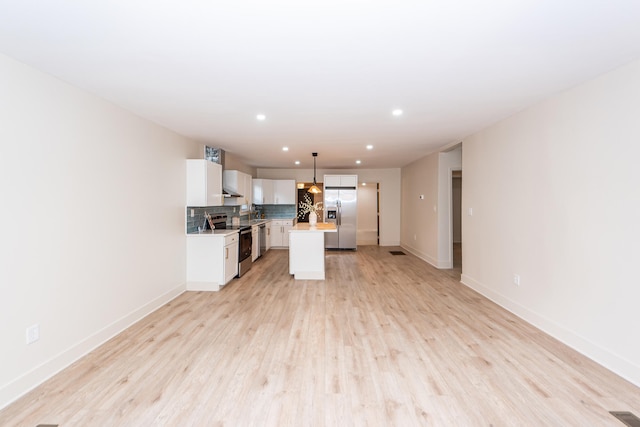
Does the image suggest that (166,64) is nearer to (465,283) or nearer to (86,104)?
(86,104)

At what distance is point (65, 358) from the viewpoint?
99.1 inches

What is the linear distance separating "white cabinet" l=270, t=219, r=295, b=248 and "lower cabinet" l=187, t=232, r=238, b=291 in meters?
3.94

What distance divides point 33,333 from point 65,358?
40 cm

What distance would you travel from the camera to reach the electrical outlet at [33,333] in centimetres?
224

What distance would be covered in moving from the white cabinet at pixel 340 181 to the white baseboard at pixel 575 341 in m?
4.79

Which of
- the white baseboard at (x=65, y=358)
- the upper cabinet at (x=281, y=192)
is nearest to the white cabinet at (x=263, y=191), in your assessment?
the upper cabinet at (x=281, y=192)

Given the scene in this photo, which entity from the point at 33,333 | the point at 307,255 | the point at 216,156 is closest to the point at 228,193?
the point at 216,156

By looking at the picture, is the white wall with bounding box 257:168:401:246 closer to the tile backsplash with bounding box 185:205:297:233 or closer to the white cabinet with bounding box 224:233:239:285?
the tile backsplash with bounding box 185:205:297:233

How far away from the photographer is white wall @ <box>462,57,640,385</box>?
232 centimetres

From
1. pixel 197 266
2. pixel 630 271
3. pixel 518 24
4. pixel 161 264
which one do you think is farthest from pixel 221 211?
pixel 630 271

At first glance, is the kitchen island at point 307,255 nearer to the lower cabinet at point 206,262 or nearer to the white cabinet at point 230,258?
the white cabinet at point 230,258

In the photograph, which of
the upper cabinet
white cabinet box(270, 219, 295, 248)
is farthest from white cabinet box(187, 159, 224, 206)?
white cabinet box(270, 219, 295, 248)

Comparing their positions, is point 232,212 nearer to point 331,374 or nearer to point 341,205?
point 341,205

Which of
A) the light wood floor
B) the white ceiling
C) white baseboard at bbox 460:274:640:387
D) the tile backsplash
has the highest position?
the white ceiling
